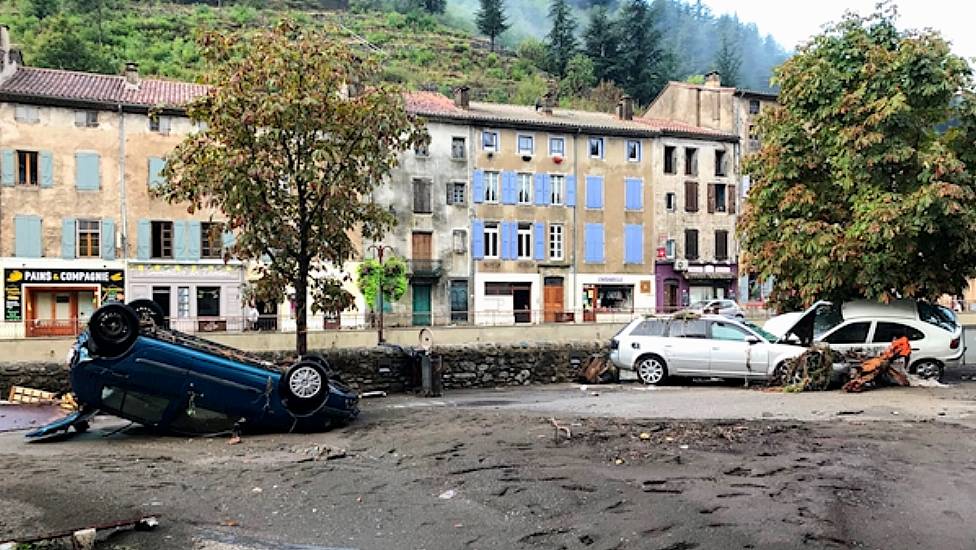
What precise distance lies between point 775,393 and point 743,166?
6.42 metres

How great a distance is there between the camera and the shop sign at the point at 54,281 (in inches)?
1361

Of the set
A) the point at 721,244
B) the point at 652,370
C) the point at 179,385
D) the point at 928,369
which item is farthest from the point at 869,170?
the point at 721,244

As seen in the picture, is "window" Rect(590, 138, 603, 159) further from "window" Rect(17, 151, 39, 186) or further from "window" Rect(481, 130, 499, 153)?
"window" Rect(17, 151, 39, 186)

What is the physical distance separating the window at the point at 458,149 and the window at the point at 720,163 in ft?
52.2

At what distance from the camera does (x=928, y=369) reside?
1700cm

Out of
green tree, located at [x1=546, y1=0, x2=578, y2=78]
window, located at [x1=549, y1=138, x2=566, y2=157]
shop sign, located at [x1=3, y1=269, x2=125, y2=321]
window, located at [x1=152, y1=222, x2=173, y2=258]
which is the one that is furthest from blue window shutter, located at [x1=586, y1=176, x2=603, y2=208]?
green tree, located at [x1=546, y1=0, x2=578, y2=78]

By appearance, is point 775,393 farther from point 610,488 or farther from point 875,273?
point 610,488

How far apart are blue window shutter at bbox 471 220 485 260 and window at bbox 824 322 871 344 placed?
27520mm

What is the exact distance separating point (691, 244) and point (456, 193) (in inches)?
574

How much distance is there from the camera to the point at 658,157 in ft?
A: 154

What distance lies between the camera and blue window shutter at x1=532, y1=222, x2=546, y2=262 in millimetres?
44625

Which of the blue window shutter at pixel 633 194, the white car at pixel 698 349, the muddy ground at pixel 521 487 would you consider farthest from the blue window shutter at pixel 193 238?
the muddy ground at pixel 521 487

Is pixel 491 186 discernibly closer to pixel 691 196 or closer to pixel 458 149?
pixel 458 149

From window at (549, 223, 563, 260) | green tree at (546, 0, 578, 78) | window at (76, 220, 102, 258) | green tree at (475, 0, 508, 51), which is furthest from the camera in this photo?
green tree at (475, 0, 508, 51)
